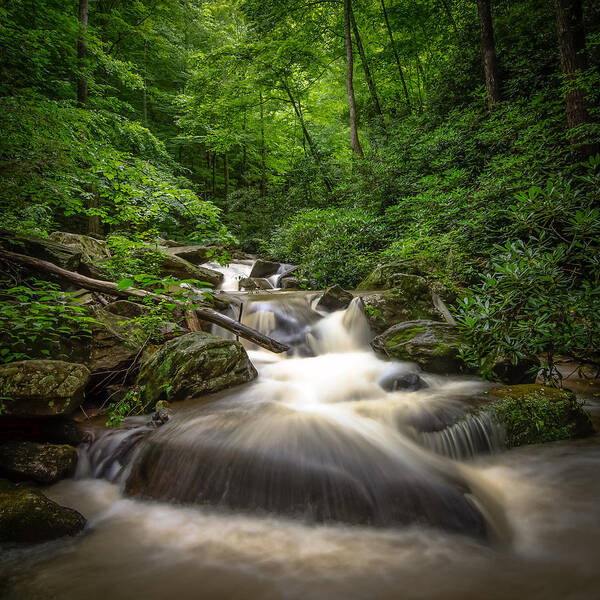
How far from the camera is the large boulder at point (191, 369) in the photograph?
3.75m

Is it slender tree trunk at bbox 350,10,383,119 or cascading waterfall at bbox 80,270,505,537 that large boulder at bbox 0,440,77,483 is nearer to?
cascading waterfall at bbox 80,270,505,537

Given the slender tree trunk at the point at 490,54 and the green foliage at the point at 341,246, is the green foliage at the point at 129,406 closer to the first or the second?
the green foliage at the point at 341,246

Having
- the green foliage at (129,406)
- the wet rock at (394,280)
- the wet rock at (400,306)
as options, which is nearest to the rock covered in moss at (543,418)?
the wet rock at (400,306)

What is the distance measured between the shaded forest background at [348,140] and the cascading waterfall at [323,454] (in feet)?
3.83

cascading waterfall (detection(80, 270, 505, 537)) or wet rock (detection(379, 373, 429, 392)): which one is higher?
wet rock (detection(379, 373, 429, 392))

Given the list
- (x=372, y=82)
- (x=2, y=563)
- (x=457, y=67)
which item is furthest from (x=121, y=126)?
(x=372, y=82)

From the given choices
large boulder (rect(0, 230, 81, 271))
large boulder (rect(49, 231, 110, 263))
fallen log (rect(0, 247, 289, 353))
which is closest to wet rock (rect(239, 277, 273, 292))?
large boulder (rect(49, 231, 110, 263))

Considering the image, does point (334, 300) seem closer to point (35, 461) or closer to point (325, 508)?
point (325, 508)

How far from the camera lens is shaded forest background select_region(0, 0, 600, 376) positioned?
3.41 m

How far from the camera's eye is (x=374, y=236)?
29.2ft

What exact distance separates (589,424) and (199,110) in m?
16.0

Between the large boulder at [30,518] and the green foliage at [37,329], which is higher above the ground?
the green foliage at [37,329]

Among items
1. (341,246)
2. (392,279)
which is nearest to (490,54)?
(341,246)

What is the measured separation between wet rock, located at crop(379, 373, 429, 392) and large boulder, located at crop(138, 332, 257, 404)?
75.2 inches
